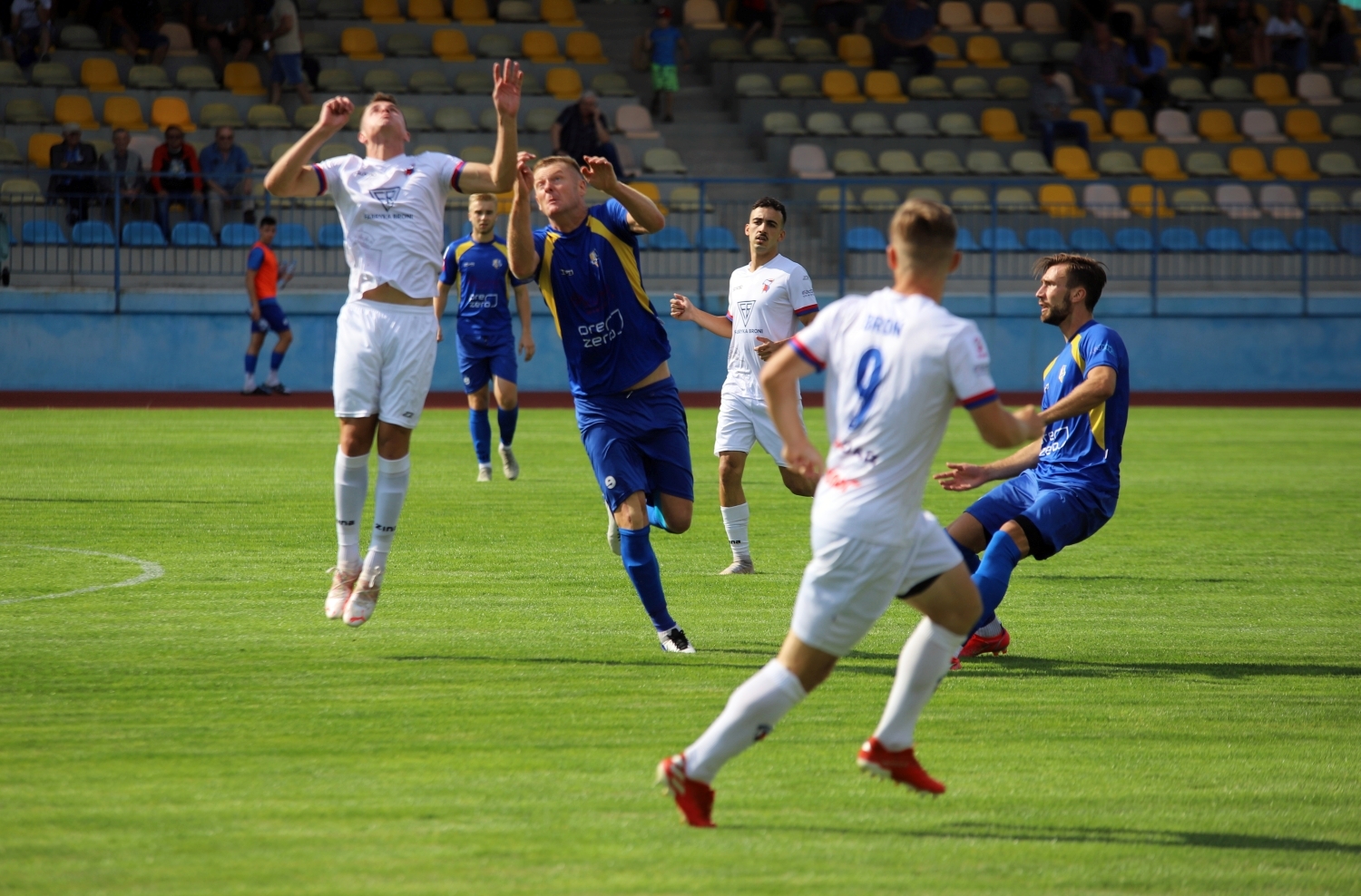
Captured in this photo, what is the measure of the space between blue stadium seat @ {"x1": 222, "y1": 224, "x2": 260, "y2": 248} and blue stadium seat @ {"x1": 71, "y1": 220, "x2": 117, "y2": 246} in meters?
1.76

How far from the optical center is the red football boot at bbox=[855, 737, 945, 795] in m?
4.43

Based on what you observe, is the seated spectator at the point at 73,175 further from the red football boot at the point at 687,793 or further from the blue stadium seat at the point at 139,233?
the red football boot at the point at 687,793

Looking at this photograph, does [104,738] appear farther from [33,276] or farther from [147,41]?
[147,41]

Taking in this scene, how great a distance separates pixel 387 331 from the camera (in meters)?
6.85

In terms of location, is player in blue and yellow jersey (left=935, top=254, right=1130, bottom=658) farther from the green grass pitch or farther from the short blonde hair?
the short blonde hair

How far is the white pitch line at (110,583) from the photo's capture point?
7.76 metres

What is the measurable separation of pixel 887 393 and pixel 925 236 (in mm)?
480

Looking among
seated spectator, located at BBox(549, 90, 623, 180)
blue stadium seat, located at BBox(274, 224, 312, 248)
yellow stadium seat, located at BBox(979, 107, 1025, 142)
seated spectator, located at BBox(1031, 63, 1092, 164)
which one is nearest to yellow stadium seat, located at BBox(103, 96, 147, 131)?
blue stadium seat, located at BBox(274, 224, 312, 248)

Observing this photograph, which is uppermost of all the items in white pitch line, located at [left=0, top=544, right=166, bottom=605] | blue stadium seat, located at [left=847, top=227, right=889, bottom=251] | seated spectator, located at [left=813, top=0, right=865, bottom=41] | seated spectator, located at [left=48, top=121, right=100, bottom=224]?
seated spectator, located at [left=813, top=0, right=865, bottom=41]

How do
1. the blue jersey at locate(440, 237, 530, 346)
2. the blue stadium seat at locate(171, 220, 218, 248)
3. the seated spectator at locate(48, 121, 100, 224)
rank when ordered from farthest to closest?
the blue stadium seat at locate(171, 220, 218, 248), the seated spectator at locate(48, 121, 100, 224), the blue jersey at locate(440, 237, 530, 346)

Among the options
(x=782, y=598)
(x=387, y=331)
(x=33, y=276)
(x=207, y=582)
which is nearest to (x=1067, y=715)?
(x=782, y=598)

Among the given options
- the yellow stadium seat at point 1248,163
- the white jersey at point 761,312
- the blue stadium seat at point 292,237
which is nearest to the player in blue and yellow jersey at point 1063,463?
the white jersey at point 761,312

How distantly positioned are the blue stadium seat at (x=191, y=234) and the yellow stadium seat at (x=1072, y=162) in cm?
1638

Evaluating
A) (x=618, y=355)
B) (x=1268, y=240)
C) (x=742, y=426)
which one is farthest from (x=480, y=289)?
(x=1268, y=240)
